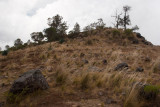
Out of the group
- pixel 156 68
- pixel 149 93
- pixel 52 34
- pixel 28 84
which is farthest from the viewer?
pixel 52 34

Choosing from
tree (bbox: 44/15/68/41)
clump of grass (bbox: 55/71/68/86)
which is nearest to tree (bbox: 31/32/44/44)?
tree (bbox: 44/15/68/41)

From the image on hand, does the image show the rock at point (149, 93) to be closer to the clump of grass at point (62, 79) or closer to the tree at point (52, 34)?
the clump of grass at point (62, 79)

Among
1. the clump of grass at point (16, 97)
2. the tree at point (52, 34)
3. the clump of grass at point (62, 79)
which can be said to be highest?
the tree at point (52, 34)

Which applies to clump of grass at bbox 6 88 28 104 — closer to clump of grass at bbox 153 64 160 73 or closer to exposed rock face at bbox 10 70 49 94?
exposed rock face at bbox 10 70 49 94

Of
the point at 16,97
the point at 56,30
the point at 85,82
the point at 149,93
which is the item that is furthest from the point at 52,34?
the point at 149,93

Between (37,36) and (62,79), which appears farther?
(37,36)

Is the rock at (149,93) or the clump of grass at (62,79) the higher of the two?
the clump of grass at (62,79)

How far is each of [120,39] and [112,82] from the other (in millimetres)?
16150

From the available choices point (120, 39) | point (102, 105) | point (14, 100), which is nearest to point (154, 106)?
point (102, 105)

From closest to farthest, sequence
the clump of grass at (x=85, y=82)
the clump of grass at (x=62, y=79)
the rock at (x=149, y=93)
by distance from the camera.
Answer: the rock at (x=149, y=93) → the clump of grass at (x=85, y=82) → the clump of grass at (x=62, y=79)

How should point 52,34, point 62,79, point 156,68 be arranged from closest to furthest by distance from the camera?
point 62,79, point 156,68, point 52,34

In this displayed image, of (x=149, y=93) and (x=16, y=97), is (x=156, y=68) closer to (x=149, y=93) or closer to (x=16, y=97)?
(x=149, y=93)

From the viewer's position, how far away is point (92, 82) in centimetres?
372

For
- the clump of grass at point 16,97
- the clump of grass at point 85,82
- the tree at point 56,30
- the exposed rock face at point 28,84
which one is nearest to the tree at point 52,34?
the tree at point 56,30
